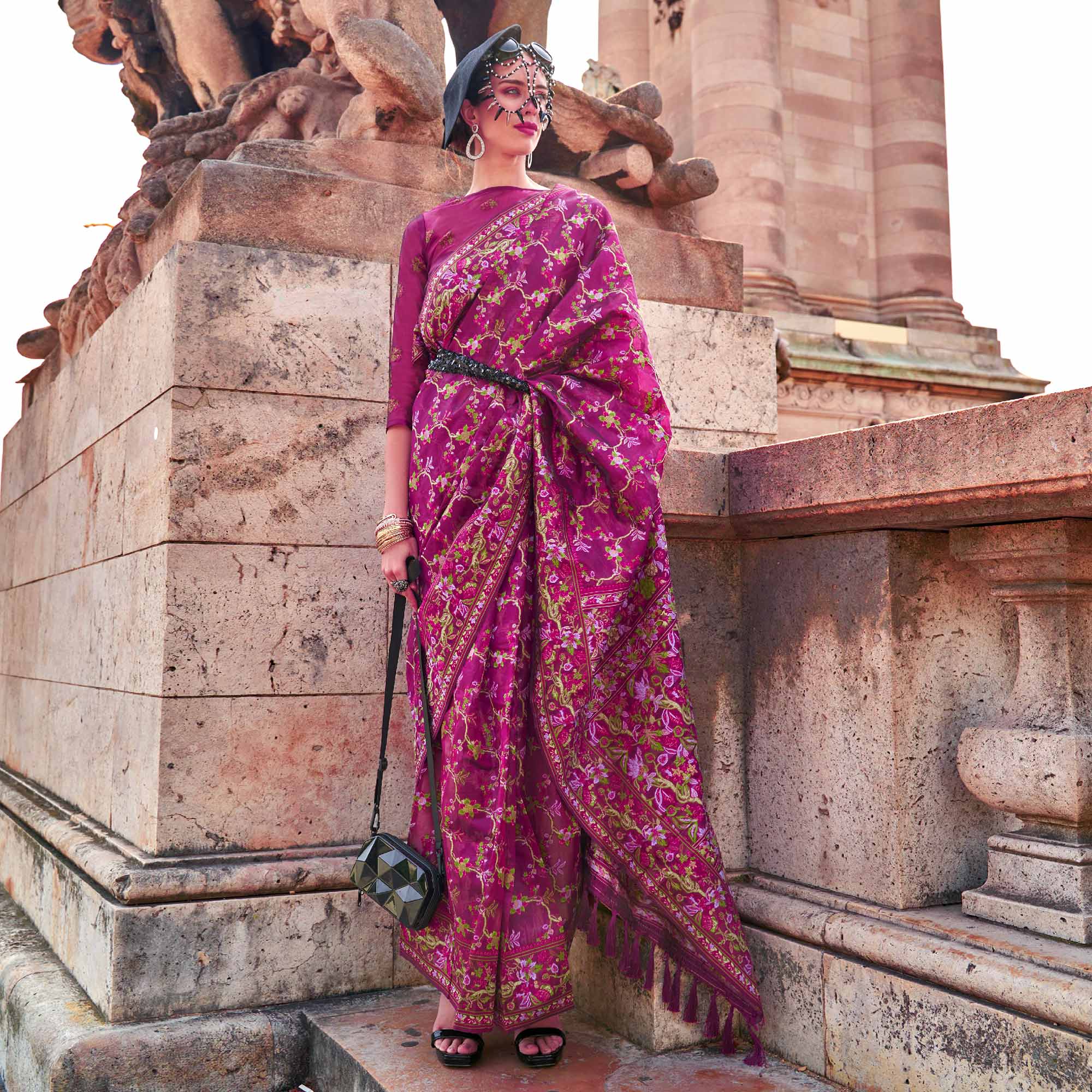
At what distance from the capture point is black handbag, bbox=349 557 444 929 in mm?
2451

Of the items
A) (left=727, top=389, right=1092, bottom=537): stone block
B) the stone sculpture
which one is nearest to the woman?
(left=727, top=389, right=1092, bottom=537): stone block

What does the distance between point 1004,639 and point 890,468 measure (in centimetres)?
58

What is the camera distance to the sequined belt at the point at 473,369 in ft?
8.40

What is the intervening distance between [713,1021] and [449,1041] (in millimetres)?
604

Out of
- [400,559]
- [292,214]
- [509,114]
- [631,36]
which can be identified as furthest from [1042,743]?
[631,36]

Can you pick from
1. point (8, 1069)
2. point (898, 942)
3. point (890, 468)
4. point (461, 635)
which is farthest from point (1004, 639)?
point (8, 1069)

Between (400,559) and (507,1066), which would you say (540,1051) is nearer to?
(507,1066)

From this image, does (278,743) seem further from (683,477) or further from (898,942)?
(898,942)

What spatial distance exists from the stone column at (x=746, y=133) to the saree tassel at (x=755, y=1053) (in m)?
10.8

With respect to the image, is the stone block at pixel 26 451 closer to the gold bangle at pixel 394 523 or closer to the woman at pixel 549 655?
the gold bangle at pixel 394 523

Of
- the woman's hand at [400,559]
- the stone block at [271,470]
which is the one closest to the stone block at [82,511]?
the stone block at [271,470]

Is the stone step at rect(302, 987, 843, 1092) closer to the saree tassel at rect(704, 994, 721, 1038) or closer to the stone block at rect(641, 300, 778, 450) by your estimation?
the saree tassel at rect(704, 994, 721, 1038)

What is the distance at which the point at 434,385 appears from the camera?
2.66m

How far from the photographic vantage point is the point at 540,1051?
98.5 inches
